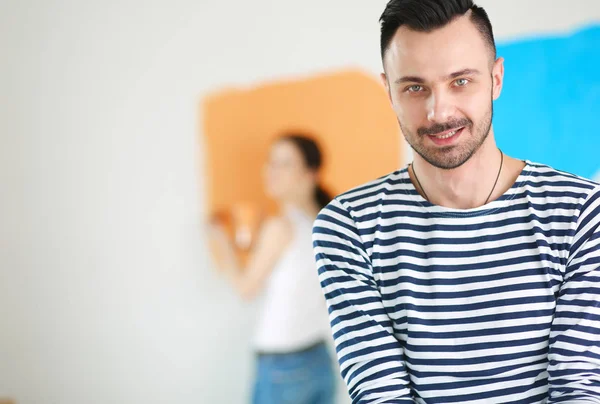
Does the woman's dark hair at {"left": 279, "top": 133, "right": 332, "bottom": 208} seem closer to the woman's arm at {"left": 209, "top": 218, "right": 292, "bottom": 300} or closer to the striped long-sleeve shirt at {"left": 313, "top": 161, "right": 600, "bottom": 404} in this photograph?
the woman's arm at {"left": 209, "top": 218, "right": 292, "bottom": 300}

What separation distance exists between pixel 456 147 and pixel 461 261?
165mm

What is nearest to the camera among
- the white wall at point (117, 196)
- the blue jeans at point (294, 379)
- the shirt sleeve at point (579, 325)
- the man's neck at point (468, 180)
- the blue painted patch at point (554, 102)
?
the shirt sleeve at point (579, 325)

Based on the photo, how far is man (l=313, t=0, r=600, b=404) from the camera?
3.11 ft

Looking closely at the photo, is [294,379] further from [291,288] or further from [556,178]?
[556,178]

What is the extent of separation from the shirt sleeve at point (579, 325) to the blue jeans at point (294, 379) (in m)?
1.27

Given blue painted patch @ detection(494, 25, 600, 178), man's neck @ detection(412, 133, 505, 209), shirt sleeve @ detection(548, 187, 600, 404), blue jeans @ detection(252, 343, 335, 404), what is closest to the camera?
shirt sleeve @ detection(548, 187, 600, 404)

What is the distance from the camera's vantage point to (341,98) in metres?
2.25

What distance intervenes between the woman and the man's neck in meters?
1.15

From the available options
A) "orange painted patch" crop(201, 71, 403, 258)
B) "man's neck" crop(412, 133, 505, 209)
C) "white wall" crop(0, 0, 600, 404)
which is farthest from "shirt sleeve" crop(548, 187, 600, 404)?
"white wall" crop(0, 0, 600, 404)

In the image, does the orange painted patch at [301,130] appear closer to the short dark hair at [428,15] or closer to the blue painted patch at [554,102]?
the blue painted patch at [554,102]

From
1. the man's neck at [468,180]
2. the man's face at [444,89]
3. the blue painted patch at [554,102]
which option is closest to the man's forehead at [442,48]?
the man's face at [444,89]

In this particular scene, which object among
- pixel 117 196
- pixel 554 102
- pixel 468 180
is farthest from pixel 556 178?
pixel 117 196

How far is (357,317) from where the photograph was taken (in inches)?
39.5

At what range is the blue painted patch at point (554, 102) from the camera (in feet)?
6.19
